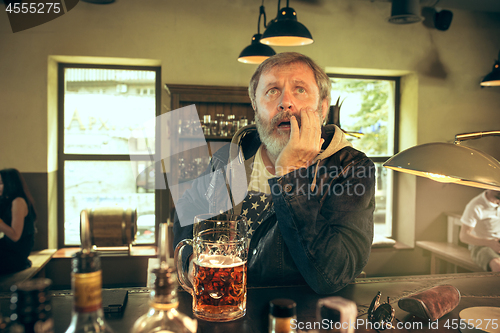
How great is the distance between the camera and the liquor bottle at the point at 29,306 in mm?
449

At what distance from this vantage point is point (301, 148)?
4.06ft

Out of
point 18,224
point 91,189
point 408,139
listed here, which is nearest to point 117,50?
point 91,189

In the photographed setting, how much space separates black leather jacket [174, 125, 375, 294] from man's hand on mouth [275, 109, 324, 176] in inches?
1.8

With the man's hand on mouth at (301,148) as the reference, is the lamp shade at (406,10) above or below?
above

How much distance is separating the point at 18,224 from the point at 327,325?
327cm

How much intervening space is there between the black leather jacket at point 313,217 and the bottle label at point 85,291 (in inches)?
24.8

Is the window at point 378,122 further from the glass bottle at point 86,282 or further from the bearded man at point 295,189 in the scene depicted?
the glass bottle at point 86,282

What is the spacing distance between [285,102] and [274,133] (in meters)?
0.13

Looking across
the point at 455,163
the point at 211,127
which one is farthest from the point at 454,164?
the point at 211,127

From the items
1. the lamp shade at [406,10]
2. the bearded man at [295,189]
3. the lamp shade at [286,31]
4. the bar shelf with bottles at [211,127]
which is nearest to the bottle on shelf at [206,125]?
the bar shelf with bottles at [211,127]

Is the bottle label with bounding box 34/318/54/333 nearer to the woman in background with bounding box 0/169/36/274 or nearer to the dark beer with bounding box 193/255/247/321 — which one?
the dark beer with bounding box 193/255/247/321

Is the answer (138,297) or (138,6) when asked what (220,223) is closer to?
(138,297)

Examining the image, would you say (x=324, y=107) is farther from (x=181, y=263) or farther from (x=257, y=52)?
(x=257, y=52)

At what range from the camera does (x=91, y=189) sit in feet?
13.9
